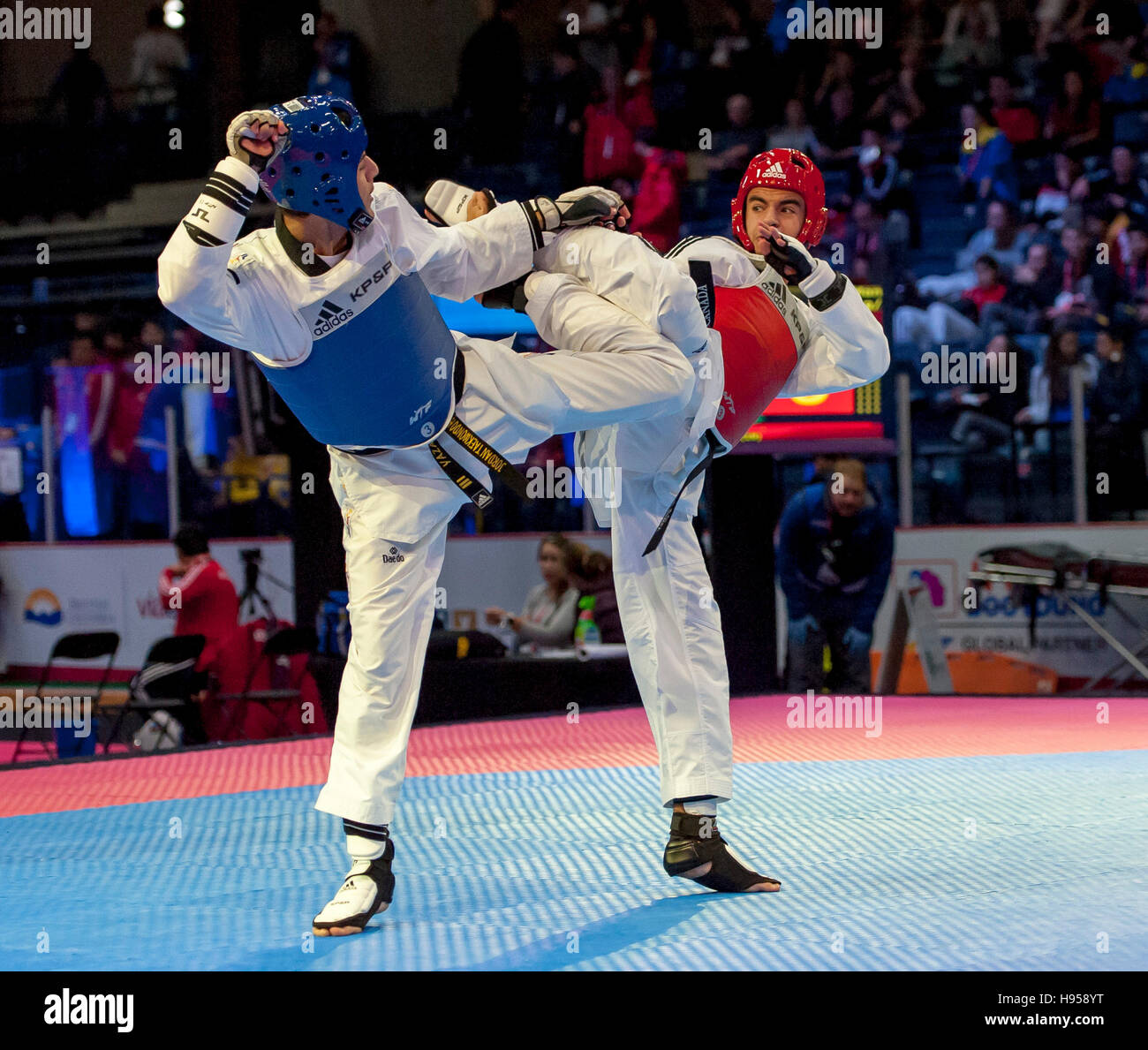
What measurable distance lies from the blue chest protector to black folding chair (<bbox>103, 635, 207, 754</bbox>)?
4.12 metres

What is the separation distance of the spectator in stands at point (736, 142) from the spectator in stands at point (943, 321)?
215 cm

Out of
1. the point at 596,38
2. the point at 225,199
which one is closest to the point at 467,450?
the point at 225,199

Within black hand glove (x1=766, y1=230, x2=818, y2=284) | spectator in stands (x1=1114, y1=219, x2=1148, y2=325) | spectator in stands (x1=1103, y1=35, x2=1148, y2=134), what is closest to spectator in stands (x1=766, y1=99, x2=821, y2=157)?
spectator in stands (x1=1103, y1=35, x2=1148, y2=134)

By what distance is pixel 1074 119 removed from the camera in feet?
33.7

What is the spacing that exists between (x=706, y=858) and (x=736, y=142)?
339 inches

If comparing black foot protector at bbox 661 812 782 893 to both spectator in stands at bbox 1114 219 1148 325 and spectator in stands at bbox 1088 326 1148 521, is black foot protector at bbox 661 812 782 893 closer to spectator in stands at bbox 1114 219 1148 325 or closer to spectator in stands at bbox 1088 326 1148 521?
spectator in stands at bbox 1088 326 1148 521

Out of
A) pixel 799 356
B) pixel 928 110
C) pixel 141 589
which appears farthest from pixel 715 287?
pixel 928 110

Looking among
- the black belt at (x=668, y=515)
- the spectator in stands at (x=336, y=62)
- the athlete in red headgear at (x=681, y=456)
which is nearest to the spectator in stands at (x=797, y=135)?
the spectator in stands at (x=336, y=62)

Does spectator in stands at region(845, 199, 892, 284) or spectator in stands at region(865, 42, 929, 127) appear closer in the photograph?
spectator in stands at region(845, 199, 892, 284)

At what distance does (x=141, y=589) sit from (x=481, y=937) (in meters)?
6.32

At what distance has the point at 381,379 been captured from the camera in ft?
8.70

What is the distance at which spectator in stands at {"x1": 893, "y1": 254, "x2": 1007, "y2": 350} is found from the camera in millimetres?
9000

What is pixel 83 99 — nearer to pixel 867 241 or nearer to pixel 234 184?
pixel 867 241

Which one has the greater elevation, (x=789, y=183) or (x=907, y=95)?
(x=907, y=95)
